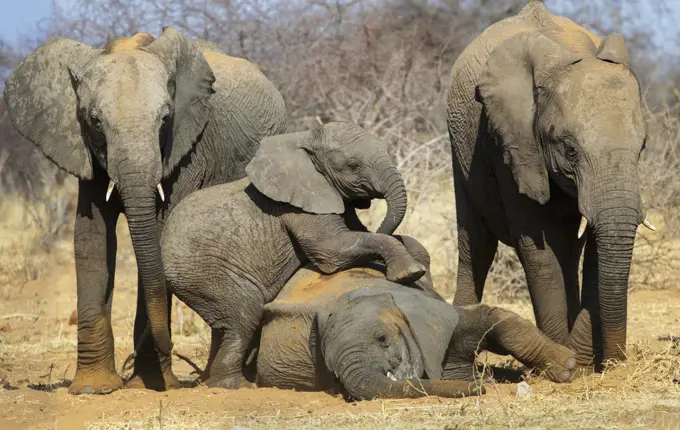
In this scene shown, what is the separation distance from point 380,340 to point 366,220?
6.52 metres

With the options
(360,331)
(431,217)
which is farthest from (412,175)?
(360,331)

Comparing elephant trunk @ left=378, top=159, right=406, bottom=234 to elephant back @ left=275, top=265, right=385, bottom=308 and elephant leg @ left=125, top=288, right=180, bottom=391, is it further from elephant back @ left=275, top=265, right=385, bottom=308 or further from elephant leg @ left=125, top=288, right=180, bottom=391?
elephant leg @ left=125, top=288, right=180, bottom=391

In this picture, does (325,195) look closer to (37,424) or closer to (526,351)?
(526,351)

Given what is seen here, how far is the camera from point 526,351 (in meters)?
6.04

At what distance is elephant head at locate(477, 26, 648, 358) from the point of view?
5891mm

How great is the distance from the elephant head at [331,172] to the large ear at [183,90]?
406 mm

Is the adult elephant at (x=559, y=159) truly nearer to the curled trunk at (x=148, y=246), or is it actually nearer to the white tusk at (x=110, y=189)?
the curled trunk at (x=148, y=246)

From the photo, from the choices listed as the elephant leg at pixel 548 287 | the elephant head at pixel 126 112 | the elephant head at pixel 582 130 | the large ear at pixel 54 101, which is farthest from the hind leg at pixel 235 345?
the elephant head at pixel 582 130

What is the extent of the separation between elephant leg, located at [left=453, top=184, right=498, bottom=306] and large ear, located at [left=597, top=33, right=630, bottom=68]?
6.11 ft

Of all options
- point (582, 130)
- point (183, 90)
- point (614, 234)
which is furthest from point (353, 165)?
point (614, 234)

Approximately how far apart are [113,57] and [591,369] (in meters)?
2.82

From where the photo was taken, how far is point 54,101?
7.07m

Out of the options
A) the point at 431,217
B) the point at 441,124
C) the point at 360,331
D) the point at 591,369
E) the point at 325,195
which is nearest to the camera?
the point at 360,331

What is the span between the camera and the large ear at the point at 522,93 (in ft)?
21.2
